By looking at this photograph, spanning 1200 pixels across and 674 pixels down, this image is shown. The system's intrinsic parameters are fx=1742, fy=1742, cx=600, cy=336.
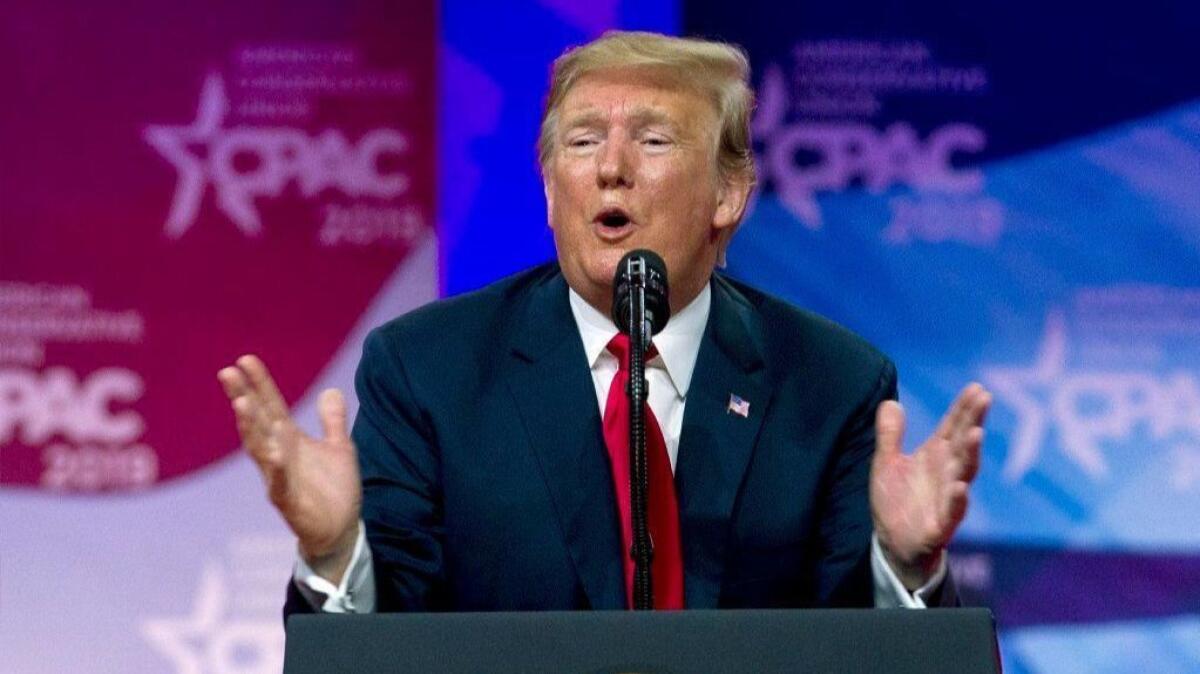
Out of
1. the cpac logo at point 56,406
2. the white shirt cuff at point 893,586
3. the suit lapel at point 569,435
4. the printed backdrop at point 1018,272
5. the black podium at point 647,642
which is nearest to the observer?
the black podium at point 647,642

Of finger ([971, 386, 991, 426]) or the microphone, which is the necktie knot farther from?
finger ([971, 386, 991, 426])

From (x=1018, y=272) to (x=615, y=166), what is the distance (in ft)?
6.73

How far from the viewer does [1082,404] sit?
420 centimetres

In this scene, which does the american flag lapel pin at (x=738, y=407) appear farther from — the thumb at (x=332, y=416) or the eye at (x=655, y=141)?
the thumb at (x=332, y=416)

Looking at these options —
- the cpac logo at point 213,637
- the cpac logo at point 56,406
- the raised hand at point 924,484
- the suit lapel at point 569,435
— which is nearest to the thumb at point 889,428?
the raised hand at point 924,484

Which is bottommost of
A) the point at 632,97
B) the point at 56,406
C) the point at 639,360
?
the point at 56,406

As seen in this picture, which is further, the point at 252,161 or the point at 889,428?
the point at 252,161

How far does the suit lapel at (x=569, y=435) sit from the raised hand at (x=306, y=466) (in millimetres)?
379

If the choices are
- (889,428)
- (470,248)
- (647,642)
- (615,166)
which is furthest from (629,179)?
(470,248)

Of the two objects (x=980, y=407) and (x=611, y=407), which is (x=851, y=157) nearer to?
(x=611, y=407)

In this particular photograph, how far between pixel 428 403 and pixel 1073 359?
2271 mm

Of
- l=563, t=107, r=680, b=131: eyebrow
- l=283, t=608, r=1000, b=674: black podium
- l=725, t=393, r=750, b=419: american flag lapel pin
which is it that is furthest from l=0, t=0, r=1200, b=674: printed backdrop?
l=283, t=608, r=1000, b=674: black podium

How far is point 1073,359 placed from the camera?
420 cm

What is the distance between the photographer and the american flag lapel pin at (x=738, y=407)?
2430 millimetres
